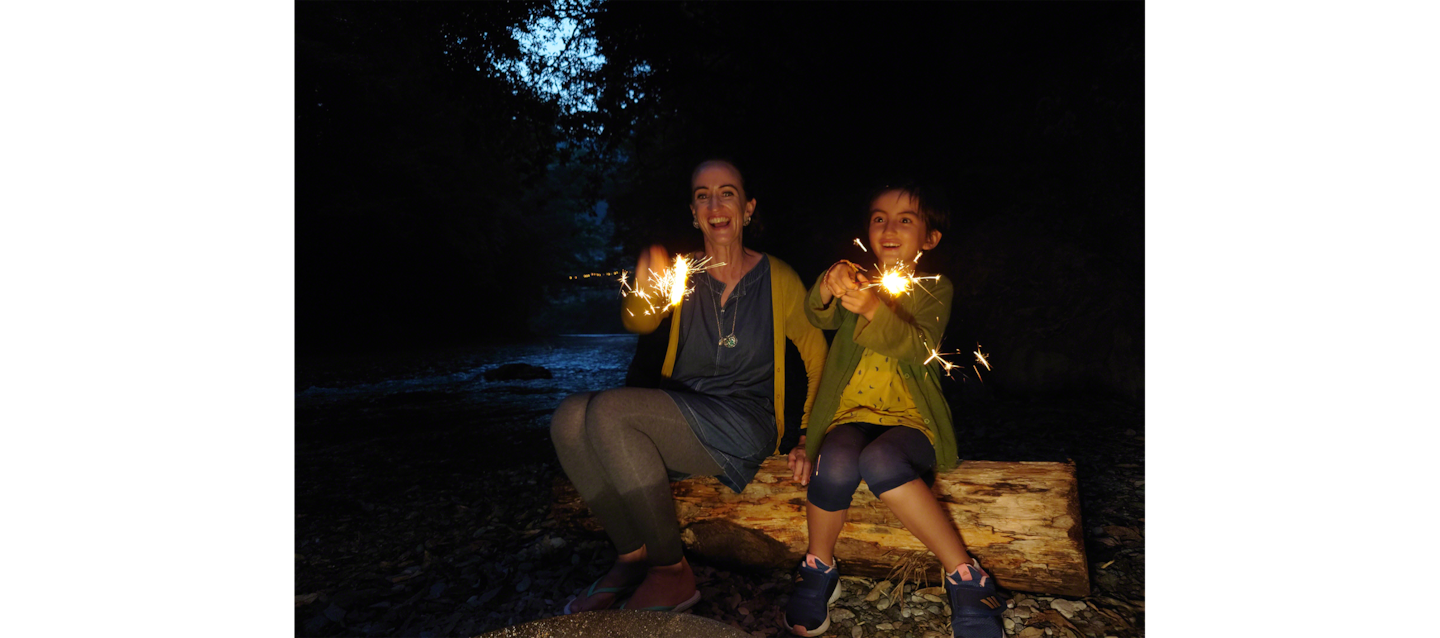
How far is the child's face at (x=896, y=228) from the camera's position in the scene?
2.81 meters

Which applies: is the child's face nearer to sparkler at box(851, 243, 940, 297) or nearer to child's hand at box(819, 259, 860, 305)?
sparkler at box(851, 243, 940, 297)

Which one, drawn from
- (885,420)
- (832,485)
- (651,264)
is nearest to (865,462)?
(832,485)

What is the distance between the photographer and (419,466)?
5719 millimetres

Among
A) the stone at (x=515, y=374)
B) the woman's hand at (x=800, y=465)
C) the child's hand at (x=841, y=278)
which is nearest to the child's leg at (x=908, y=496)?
the woman's hand at (x=800, y=465)

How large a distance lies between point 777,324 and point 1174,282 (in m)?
1.61

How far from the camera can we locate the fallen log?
2717 mm

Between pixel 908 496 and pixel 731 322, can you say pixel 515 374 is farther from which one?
pixel 908 496

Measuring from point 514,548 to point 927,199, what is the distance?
3013mm

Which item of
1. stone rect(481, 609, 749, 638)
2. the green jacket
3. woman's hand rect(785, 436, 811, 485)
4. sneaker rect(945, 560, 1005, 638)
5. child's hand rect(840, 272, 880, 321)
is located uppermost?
child's hand rect(840, 272, 880, 321)

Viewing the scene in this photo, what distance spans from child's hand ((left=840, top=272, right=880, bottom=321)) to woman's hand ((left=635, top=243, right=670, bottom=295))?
0.86 meters

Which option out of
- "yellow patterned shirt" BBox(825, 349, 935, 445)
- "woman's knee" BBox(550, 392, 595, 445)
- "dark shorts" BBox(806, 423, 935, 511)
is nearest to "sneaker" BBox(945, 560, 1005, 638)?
"dark shorts" BBox(806, 423, 935, 511)

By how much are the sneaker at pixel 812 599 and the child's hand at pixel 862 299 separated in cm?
110

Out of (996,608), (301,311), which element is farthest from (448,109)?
(996,608)

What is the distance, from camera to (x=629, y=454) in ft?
8.70
